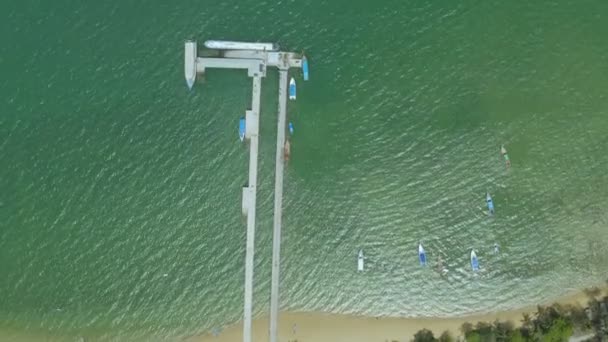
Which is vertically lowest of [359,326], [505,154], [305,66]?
[359,326]

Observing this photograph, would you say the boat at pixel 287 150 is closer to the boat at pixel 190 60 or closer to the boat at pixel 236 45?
the boat at pixel 236 45

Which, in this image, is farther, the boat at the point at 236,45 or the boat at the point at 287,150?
the boat at the point at 287,150

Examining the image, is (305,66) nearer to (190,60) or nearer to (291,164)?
(291,164)

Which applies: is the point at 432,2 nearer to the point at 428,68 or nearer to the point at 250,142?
the point at 428,68

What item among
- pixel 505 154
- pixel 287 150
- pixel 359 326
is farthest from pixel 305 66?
pixel 359 326

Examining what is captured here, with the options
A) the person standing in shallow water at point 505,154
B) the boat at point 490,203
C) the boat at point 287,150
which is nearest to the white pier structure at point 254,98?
the boat at point 287,150

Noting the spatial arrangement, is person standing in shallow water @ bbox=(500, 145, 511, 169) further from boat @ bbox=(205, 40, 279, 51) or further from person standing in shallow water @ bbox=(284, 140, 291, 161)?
boat @ bbox=(205, 40, 279, 51)

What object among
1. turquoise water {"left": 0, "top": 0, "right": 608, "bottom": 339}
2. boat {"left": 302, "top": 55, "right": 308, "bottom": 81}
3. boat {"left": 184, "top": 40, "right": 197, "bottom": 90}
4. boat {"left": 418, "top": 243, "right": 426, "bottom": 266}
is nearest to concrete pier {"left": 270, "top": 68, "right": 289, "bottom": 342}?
turquoise water {"left": 0, "top": 0, "right": 608, "bottom": 339}

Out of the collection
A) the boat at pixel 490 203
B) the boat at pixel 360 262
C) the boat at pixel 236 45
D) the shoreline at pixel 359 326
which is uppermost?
the boat at pixel 236 45
